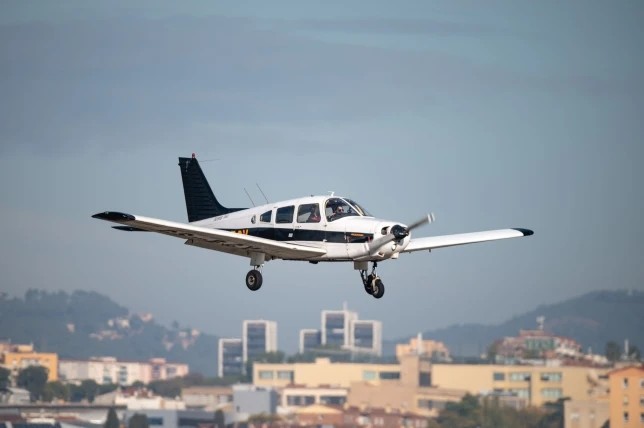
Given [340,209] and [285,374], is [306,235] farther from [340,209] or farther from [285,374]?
[285,374]

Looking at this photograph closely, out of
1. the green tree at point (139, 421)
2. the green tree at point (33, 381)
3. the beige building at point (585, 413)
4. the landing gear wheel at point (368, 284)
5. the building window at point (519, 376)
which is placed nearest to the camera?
the landing gear wheel at point (368, 284)

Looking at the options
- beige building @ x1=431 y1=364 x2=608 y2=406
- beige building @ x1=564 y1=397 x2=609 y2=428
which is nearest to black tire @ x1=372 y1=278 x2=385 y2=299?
beige building @ x1=564 y1=397 x2=609 y2=428

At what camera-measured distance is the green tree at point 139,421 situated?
14475 centimetres

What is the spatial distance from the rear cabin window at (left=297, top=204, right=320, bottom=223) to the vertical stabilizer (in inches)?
192

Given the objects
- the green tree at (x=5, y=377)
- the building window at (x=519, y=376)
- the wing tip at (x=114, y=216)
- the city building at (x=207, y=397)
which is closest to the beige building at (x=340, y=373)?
the city building at (x=207, y=397)

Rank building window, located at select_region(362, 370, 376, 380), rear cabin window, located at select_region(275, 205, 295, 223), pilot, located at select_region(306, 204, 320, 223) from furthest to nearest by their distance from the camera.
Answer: building window, located at select_region(362, 370, 376, 380) < rear cabin window, located at select_region(275, 205, 295, 223) < pilot, located at select_region(306, 204, 320, 223)

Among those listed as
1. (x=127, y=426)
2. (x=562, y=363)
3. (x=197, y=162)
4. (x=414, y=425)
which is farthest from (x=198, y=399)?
(x=197, y=162)

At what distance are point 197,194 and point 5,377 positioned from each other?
127 m

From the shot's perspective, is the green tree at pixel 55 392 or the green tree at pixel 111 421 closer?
the green tree at pixel 111 421

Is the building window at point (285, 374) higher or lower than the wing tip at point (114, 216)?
lower

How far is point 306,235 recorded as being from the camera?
4181 centimetres

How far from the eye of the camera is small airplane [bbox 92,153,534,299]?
1593 inches

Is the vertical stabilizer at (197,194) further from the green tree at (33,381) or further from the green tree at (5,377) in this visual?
the green tree at (5,377)

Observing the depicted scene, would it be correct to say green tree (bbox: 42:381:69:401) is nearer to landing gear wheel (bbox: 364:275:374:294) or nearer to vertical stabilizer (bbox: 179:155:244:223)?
vertical stabilizer (bbox: 179:155:244:223)
